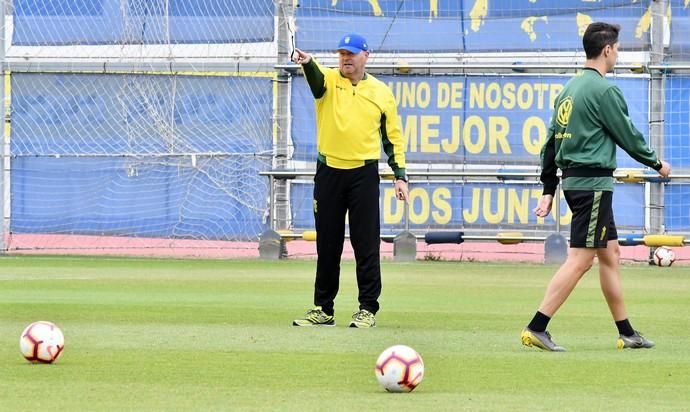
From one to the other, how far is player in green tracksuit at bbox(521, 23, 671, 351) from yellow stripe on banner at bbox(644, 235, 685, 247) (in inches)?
433

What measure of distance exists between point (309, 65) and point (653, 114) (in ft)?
37.3

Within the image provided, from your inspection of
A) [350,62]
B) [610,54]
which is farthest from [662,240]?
[610,54]

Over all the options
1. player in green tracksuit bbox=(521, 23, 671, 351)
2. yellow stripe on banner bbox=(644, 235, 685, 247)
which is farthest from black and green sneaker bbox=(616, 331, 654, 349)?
yellow stripe on banner bbox=(644, 235, 685, 247)

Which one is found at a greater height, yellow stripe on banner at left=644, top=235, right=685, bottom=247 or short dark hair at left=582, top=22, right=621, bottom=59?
short dark hair at left=582, top=22, right=621, bottom=59

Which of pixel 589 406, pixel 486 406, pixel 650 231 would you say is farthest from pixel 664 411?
pixel 650 231

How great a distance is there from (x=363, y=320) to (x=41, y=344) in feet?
11.2

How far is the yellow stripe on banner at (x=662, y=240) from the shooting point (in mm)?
20625

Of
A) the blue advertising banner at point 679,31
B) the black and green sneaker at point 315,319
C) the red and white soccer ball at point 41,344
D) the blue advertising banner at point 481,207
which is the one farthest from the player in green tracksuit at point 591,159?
the blue advertising banner at point 679,31

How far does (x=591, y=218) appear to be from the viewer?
31.8 feet

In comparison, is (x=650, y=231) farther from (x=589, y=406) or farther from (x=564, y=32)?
(x=589, y=406)

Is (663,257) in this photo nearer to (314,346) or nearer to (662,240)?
(662,240)

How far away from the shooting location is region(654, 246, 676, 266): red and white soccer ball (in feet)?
67.8

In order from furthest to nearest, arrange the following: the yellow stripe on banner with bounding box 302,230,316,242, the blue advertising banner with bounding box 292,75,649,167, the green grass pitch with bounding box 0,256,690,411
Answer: the blue advertising banner with bounding box 292,75,649,167, the yellow stripe on banner with bounding box 302,230,316,242, the green grass pitch with bounding box 0,256,690,411

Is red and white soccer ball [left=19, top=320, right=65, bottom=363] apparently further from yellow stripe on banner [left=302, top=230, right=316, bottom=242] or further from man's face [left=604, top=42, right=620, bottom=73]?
yellow stripe on banner [left=302, top=230, right=316, bottom=242]
